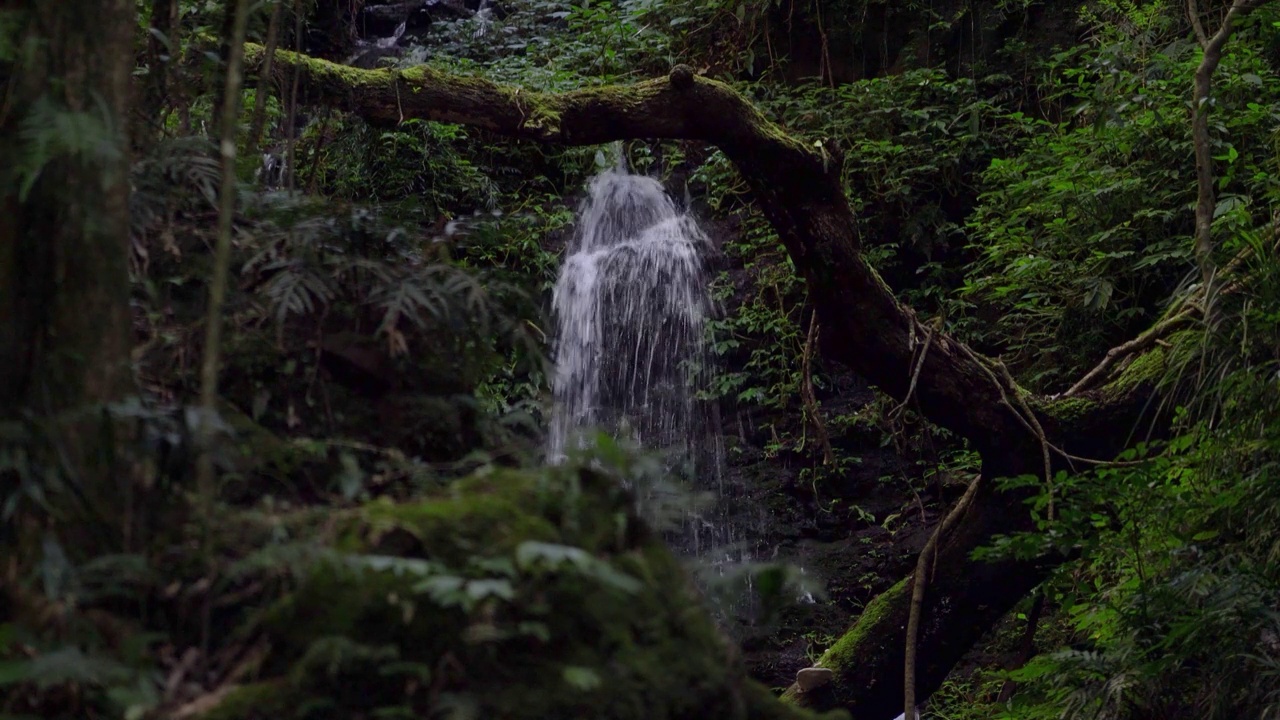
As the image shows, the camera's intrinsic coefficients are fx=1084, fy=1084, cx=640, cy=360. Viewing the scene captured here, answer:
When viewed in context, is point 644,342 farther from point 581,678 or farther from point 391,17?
point 581,678

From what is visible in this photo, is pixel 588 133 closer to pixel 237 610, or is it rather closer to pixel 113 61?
pixel 113 61

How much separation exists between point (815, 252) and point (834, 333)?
39 centimetres

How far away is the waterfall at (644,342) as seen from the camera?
7.57 metres

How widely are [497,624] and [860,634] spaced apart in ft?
12.3

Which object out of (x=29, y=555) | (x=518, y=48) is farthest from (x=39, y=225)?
(x=518, y=48)

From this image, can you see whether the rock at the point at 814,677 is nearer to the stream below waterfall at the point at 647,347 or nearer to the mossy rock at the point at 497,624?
the stream below waterfall at the point at 647,347

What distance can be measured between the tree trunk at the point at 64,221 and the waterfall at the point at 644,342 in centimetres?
561

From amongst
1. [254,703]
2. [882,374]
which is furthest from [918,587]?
[254,703]

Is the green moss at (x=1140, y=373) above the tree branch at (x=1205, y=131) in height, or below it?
below

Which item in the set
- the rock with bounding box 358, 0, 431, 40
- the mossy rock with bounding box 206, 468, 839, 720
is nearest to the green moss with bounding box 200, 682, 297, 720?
the mossy rock with bounding box 206, 468, 839, 720

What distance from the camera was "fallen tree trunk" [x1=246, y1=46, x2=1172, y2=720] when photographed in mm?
4844

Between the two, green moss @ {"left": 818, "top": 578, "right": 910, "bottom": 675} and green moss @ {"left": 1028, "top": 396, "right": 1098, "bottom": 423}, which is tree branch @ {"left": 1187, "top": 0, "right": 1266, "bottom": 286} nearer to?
green moss @ {"left": 1028, "top": 396, "right": 1098, "bottom": 423}

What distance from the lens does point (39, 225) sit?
1.75 metres

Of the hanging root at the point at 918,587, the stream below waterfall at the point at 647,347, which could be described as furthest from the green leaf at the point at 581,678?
the stream below waterfall at the point at 647,347
